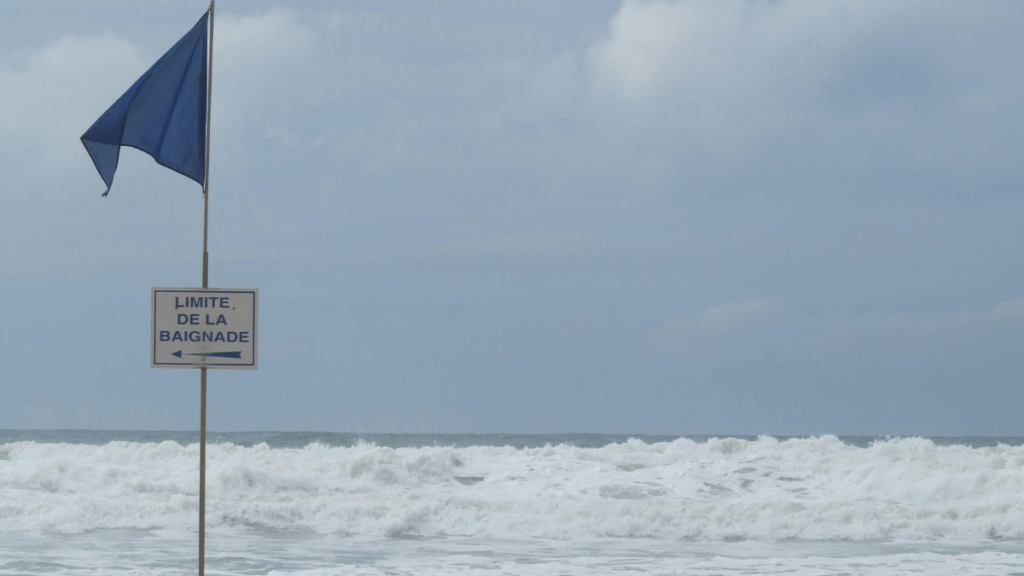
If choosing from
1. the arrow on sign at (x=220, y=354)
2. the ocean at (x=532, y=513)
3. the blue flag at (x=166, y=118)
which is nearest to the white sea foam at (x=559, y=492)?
the ocean at (x=532, y=513)

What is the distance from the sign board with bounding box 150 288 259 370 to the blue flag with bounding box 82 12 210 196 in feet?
3.33

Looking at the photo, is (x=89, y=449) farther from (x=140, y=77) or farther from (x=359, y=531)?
(x=140, y=77)

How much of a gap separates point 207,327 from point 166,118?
1.65 m

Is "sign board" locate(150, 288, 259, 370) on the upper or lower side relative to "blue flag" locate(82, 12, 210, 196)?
lower

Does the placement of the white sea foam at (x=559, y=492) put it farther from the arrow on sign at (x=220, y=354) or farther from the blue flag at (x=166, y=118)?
the blue flag at (x=166, y=118)

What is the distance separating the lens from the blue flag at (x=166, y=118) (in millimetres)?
7020

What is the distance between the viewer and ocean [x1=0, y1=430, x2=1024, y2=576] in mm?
12523

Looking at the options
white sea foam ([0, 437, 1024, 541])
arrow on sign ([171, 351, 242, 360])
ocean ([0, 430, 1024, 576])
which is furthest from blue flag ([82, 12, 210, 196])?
white sea foam ([0, 437, 1024, 541])

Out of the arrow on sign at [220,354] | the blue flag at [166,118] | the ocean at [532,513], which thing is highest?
the blue flag at [166,118]

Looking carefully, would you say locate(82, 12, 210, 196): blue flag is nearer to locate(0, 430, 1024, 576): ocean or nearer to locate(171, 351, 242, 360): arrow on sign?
locate(171, 351, 242, 360): arrow on sign

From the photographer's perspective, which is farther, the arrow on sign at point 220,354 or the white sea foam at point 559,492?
the white sea foam at point 559,492

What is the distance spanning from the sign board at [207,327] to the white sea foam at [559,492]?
30.1ft

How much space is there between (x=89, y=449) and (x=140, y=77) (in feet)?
71.2

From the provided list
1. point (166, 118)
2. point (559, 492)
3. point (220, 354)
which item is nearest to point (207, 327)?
point (220, 354)
